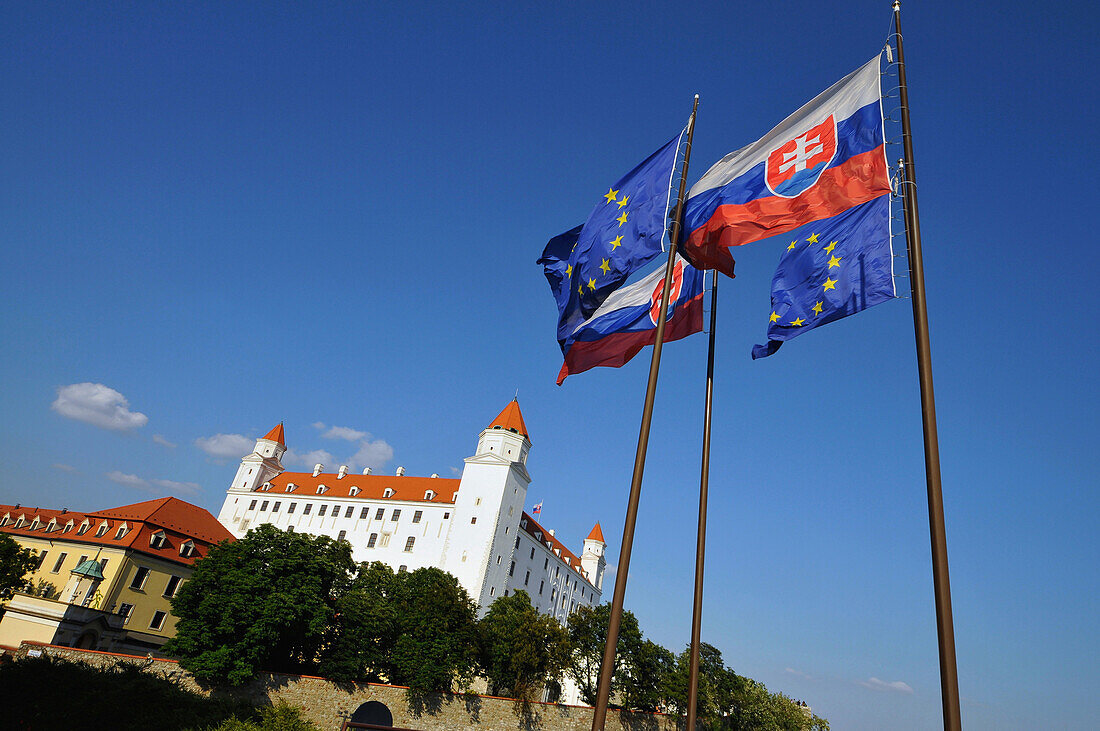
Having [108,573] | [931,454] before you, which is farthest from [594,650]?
[931,454]

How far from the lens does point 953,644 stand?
24.1 ft

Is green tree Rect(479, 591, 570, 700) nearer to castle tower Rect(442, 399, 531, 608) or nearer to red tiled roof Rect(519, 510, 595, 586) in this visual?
castle tower Rect(442, 399, 531, 608)

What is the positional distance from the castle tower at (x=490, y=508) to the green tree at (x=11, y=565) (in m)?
34.1

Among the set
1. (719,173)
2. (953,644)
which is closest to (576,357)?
(719,173)

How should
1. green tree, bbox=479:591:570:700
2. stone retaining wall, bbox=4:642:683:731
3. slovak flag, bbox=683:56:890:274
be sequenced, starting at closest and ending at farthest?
1. slovak flag, bbox=683:56:890:274
2. stone retaining wall, bbox=4:642:683:731
3. green tree, bbox=479:591:570:700

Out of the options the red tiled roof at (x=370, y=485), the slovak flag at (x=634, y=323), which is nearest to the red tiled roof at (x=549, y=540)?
the red tiled roof at (x=370, y=485)

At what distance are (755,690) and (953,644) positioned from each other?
58.4 metres

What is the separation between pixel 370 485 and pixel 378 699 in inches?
1660

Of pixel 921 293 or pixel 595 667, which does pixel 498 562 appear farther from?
pixel 921 293

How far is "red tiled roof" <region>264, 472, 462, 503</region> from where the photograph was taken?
245ft

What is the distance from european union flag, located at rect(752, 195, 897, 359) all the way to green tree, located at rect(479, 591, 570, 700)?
123 ft

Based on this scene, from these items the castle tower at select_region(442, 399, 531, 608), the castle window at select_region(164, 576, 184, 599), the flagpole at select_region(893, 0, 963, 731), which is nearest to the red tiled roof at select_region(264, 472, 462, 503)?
the castle tower at select_region(442, 399, 531, 608)

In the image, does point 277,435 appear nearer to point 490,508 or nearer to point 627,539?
point 490,508

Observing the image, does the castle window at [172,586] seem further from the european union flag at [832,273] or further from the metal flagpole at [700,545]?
the european union flag at [832,273]
